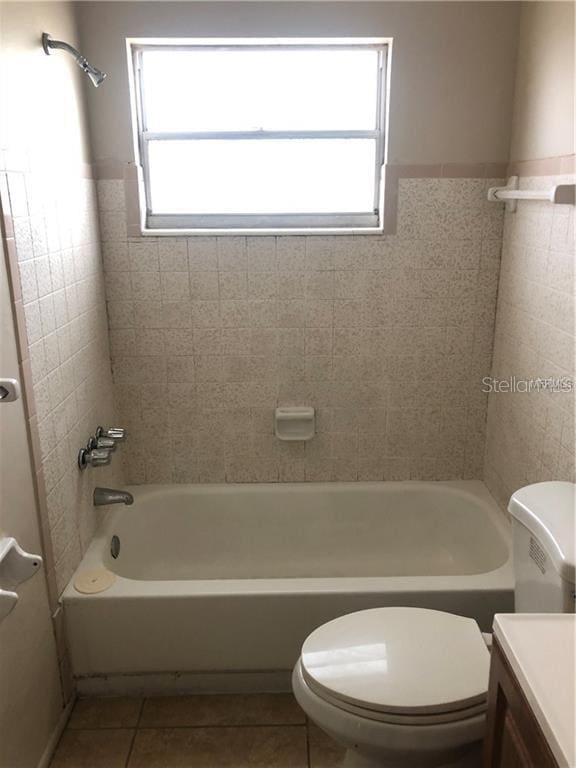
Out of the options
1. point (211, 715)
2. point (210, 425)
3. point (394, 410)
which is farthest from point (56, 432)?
point (394, 410)

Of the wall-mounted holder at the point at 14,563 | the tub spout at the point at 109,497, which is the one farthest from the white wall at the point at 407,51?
the wall-mounted holder at the point at 14,563

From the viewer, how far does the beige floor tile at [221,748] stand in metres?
1.75

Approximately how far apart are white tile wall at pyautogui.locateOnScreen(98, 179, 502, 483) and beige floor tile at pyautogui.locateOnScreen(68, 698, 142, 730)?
857mm

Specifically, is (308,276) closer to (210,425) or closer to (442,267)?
(442,267)

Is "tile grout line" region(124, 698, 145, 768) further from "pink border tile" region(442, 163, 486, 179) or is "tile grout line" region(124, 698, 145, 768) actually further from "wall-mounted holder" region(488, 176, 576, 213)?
"pink border tile" region(442, 163, 486, 179)

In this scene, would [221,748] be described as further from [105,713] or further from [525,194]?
[525,194]

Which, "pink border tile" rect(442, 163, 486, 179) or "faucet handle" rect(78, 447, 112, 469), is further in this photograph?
"pink border tile" rect(442, 163, 486, 179)

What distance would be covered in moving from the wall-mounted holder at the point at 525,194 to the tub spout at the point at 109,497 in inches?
66.7

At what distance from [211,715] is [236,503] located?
822mm

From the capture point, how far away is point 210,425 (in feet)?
8.23

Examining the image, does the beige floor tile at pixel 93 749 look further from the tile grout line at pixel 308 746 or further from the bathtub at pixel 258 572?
the tile grout line at pixel 308 746

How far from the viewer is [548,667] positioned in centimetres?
95

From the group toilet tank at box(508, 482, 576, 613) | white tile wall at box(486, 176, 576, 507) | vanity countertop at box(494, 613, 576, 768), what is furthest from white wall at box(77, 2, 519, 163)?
vanity countertop at box(494, 613, 576, 768)

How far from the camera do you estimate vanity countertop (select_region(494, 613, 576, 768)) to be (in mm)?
843
